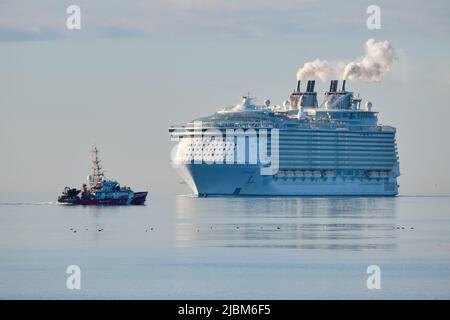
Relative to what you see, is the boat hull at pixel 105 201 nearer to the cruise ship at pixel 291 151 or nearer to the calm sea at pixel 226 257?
the cruise ship at pixel 291 151

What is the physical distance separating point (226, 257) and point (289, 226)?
79.8 ft

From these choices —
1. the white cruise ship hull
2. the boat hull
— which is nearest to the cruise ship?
the white cruise ship hull

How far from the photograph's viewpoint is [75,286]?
2019 inches

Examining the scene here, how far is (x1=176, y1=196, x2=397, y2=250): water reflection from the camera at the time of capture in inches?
2847

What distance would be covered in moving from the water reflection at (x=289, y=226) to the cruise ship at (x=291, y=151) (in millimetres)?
12975

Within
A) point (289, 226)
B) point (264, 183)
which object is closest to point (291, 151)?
point (264, 183)

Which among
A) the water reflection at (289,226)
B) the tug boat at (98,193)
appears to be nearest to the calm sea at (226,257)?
the water reflection at (289,226)

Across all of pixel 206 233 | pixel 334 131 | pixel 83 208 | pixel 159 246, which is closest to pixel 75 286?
pixel 159 246

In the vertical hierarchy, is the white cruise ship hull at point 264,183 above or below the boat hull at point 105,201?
above

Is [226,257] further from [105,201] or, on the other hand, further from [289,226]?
[105,201]

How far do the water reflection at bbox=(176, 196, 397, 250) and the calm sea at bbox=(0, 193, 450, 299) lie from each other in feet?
0.27

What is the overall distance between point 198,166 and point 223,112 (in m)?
8.81

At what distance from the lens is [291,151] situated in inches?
5782

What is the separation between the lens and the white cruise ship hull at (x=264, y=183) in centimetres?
13888
